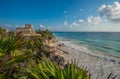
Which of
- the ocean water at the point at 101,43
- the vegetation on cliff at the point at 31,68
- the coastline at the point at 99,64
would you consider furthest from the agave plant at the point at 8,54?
the ocean water at the point at 101,43

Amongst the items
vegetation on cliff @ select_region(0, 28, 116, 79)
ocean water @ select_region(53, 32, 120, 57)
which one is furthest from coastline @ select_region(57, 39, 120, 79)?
ocean water @ select_region(53, 32, 120, 57)

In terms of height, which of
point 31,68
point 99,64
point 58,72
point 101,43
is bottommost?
point 101,43

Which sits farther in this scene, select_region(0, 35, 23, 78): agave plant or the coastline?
the coastline

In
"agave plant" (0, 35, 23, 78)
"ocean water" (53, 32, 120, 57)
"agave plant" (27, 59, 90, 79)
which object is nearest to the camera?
"agave plant" (27, 59, 90, 79)

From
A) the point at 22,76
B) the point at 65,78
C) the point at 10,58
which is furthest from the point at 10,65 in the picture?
the point at 65,78

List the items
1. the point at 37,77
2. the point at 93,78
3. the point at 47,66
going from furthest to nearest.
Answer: the point at 93,78, the point at 47,66, the point at 37,77

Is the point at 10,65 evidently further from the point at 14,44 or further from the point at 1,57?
the point at 14,44

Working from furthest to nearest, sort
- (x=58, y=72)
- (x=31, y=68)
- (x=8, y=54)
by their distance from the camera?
1. (x=8, y=54)
2. (x=31, y=68)
3. (x=58, y=72)

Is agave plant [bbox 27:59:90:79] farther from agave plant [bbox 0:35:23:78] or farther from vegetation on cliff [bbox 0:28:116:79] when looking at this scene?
agave plant [bbox 0:35:23:78]

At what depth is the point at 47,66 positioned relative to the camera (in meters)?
4.00

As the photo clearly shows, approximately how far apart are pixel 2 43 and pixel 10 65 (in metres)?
0.83

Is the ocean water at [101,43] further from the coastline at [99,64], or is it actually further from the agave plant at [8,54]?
the agave plant at [8,54]

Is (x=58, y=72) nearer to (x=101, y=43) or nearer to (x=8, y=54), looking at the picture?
(x=8, y=54)

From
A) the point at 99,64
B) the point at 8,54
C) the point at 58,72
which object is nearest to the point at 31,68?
the point at 58,72
